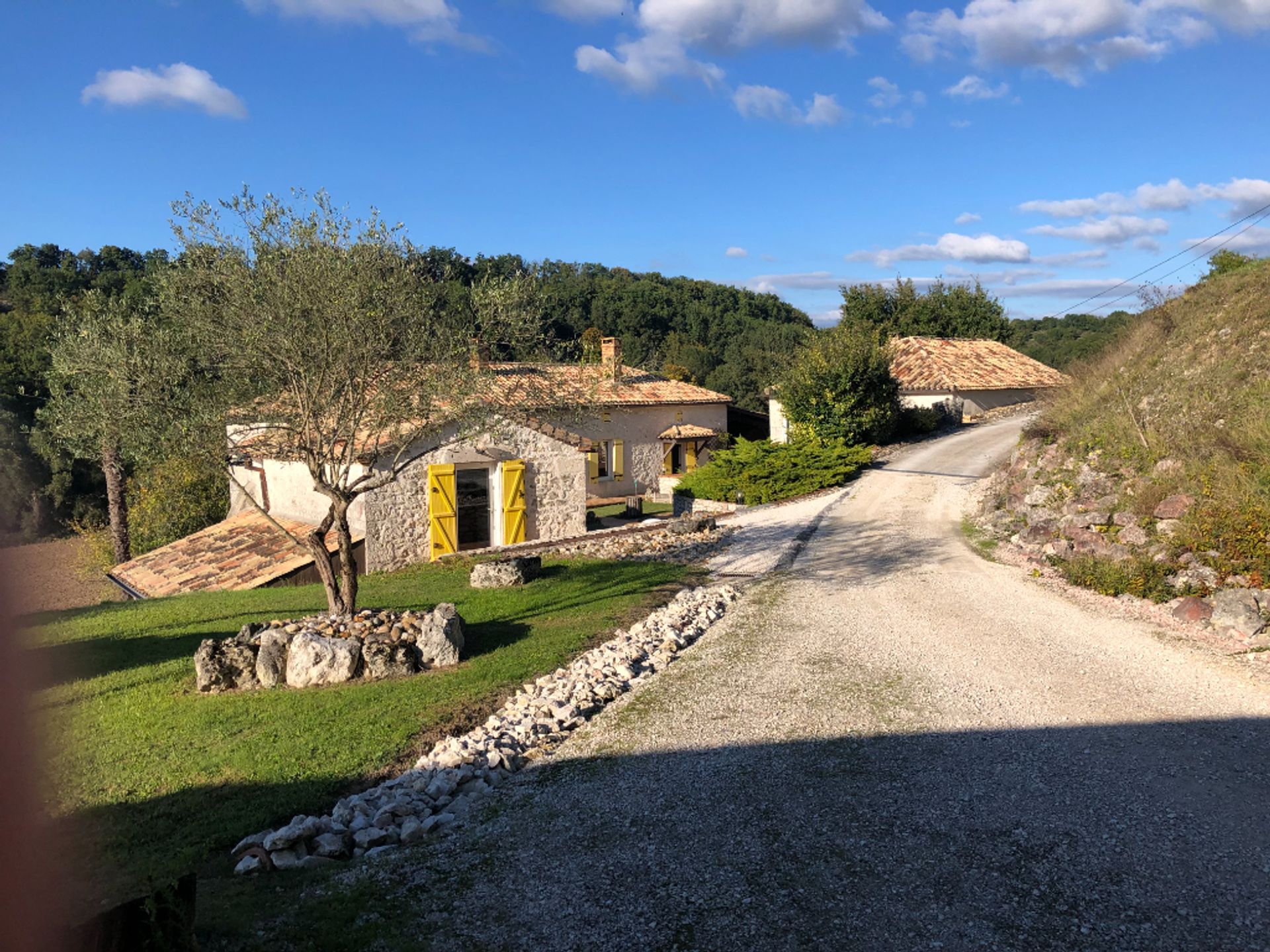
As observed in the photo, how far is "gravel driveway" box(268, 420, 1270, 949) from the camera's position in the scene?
198 inches

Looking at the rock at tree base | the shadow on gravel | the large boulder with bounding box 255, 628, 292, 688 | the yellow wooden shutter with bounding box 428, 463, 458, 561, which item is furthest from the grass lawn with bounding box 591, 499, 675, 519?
Answer: the shadow on gravel

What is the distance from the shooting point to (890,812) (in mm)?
6379

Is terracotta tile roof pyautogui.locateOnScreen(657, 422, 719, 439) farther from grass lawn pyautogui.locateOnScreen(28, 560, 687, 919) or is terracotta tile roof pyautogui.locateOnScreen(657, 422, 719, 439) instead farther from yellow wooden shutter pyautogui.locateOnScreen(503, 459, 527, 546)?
grass lawn pyautogui.locateOnScreen(28, 560, 687, 919)

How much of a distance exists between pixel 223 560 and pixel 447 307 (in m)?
12.2

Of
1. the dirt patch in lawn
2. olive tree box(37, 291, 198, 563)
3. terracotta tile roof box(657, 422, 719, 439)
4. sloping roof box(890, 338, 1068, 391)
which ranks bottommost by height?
the dirt patch in lawn

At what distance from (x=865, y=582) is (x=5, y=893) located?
1404 centimetres

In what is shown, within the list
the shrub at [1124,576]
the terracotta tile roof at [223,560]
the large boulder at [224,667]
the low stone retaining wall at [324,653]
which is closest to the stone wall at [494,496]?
the terracotta tile roof at [223,560]

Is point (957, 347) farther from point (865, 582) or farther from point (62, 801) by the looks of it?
point (62, 801)

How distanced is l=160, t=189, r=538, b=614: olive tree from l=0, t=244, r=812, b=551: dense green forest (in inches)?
20.6

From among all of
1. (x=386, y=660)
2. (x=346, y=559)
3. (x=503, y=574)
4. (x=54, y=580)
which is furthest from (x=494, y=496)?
(x=54, y=580)

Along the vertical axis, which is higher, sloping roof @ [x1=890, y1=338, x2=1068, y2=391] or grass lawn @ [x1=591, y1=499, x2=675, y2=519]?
sloping roof @ [x1=890, y1=338, x2=1068, y2=391]

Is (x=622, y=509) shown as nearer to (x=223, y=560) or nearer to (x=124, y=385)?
(x=223, y=560)

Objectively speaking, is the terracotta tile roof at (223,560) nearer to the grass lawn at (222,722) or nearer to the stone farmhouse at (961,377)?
the grass lawn at (222,722)

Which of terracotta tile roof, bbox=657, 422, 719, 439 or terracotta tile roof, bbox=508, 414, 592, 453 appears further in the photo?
terracotta tile roof, bbox=657, 422, 719, 439
